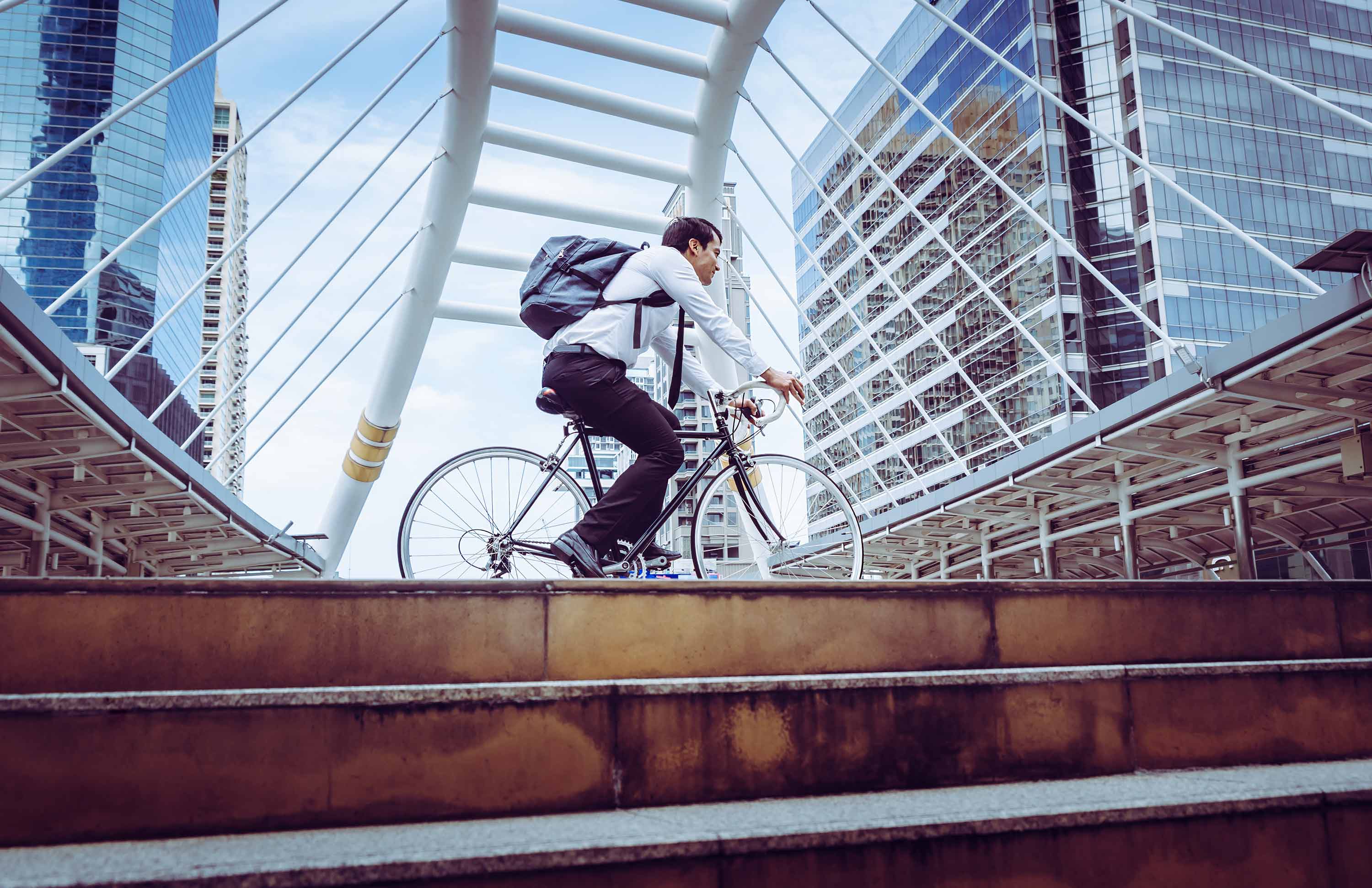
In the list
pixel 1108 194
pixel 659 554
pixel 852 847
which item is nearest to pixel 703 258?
pixel 659 554

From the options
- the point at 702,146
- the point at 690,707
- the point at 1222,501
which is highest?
the point at 702,146

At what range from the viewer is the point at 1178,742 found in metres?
3.35

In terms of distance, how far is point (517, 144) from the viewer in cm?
1149

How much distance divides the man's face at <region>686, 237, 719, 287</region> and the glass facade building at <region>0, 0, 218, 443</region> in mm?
87193

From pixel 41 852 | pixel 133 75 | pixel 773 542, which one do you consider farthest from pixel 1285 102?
pixel 133 75

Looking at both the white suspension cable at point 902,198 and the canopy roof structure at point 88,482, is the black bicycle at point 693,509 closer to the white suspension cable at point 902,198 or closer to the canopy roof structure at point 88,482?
the canopy roof structure at point 88,482

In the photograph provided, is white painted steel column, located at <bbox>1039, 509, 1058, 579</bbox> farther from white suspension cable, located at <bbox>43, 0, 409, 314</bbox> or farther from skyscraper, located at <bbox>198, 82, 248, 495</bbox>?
skyscraper, located at <bbox>198, 82, 248, 495</bbox>

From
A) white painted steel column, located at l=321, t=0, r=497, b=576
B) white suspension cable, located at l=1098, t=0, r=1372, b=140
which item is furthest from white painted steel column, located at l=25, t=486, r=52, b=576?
white suspension cable, located at l=1098, t=0, r=1372, b=140

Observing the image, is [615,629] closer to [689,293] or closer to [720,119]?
[689,293]

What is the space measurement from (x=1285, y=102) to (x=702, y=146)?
199 ft

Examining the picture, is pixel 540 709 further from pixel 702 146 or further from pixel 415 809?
pixel 702 146

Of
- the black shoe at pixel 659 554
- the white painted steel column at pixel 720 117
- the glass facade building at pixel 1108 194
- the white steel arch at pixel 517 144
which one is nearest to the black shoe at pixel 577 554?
the black shoe at pixel 659 554

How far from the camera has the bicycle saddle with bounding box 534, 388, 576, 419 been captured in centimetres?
510

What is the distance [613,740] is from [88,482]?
780cm
